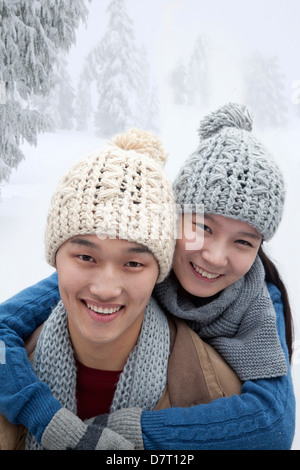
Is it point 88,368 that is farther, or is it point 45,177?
point 45,177

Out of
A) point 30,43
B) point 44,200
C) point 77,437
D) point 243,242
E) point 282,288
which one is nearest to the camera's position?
point 77,437

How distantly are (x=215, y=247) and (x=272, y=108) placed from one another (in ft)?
6.53

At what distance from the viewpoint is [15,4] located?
1.74 m

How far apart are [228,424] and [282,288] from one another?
570 millimetres

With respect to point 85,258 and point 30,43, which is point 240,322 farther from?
point 30,43

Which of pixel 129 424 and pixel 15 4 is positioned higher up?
pixel 15 4

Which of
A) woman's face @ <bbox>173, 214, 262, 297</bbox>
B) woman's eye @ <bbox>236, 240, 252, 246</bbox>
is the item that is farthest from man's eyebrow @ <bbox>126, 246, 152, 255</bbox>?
woman's eye @ <bbox>236, 240, 252, 246</bbox>

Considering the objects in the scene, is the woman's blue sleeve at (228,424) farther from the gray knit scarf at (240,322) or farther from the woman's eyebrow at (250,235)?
the woman's eyebrow at (250,235)

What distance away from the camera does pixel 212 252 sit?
41.1 inches

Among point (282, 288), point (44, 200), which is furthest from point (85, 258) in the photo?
point (44, 200)

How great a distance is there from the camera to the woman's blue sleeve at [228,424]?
2.86 ft
